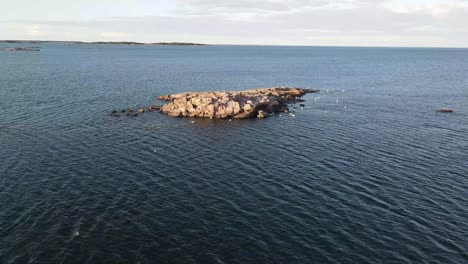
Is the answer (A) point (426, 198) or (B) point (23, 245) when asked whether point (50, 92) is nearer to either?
(B) point (23, 245)

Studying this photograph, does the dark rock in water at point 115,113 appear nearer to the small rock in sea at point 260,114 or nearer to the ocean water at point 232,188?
the ocean water at point 232,188

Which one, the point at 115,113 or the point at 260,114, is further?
the point at 115,113

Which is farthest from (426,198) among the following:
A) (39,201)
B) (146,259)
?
(39,201)

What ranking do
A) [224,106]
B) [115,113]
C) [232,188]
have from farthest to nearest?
[115,113] → [224,106] → [232,188]

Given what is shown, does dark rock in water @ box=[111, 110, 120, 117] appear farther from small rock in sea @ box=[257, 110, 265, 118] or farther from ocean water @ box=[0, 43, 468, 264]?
small rock in sea @ box=[257, 110, 265, 118]

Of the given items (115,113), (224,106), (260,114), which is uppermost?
(224,106)

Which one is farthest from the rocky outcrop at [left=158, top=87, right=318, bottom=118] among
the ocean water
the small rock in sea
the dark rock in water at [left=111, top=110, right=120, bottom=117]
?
the dark rock in water at [left=111, top=110, right=120, bottom=117]

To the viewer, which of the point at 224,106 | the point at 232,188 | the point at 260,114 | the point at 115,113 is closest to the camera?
the point at 232,188

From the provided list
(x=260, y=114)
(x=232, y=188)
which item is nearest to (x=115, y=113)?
(x=260, y=114)

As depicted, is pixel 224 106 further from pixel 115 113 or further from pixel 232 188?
pixel 232 188
